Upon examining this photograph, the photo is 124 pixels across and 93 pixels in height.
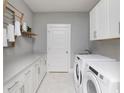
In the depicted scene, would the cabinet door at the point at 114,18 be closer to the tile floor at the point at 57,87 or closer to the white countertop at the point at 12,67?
the white countertop at the point at 12,67

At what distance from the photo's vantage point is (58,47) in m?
5.39

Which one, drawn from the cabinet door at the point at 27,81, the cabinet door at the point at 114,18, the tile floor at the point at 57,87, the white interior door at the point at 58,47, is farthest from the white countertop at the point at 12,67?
the white interior door at the point at 58,47

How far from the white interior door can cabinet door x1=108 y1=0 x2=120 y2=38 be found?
3.25 metres

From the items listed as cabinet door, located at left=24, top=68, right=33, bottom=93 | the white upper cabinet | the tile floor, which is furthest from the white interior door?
cabinet door, located at left=24, top=68, right=33, bottom=93

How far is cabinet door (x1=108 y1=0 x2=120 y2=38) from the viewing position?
1863mm

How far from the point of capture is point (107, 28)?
2.29 m

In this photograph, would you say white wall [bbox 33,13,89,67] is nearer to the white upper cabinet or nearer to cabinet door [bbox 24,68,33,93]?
the white upper cabinet

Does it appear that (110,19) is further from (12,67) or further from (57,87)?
(57,87)

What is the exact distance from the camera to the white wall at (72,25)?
5.36 meters

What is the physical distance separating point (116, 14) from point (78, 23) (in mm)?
3505

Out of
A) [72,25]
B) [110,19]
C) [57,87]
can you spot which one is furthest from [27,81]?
[72,25]

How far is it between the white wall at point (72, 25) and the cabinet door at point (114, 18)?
320cm
